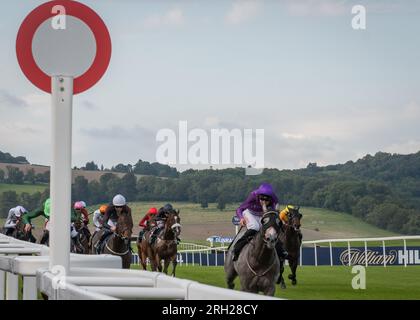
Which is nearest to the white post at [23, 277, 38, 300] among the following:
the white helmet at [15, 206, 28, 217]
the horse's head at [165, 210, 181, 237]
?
the horse's head at [165, 210, 181, 237]

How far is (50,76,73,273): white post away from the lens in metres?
3.65

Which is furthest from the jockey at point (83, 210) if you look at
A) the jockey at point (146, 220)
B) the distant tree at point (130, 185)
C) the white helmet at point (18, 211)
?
the distant tree at point (130, 185)

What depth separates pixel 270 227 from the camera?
10.5 meters

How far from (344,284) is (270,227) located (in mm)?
8897

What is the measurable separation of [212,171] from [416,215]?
18374mm

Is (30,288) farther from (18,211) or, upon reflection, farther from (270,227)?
(18,211)

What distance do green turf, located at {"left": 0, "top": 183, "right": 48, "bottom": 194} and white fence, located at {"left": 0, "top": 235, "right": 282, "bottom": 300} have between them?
160 ft

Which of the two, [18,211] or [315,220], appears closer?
[18,211]

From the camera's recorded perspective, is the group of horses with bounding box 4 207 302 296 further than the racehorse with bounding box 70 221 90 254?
No

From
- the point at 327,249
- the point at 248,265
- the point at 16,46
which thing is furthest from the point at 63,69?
the point at 327,249

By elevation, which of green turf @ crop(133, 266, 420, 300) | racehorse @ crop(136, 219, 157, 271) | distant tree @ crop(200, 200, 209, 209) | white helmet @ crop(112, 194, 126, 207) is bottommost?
green turf @ crop(133, 266, 420, 300)

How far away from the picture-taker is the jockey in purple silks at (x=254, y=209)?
1084 cm

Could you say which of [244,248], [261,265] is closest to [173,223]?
[244,248]

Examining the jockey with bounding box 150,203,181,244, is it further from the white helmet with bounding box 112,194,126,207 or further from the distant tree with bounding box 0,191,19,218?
the distant tree with bounding box 0,191,19,218
